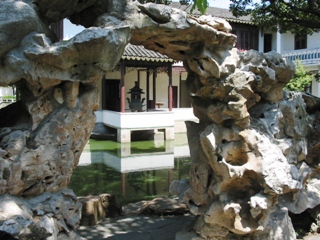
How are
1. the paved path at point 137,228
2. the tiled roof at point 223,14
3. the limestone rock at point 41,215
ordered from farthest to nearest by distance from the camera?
the tiled roof at point 223,14
the paved path at point 137,228
the limestone rock at point 41,215

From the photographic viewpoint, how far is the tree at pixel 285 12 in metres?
6.52

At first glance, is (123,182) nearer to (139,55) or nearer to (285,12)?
(285,12)

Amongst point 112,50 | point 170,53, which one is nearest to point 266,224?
point 170,53

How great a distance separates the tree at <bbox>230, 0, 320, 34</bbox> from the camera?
257 inches

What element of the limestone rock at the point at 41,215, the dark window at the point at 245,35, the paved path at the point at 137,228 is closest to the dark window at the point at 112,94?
the dark window at the point at 245,35

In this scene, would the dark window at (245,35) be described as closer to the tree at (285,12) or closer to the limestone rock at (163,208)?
the tree at (285,12)

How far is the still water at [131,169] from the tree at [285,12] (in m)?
4.11

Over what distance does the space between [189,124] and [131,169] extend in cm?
595

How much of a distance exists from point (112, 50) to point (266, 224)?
2360mm

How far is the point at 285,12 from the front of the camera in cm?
702

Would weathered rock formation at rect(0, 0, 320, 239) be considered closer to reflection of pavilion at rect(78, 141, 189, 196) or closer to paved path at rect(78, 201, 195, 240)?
paved path at rect(78, 201, 195, 240)

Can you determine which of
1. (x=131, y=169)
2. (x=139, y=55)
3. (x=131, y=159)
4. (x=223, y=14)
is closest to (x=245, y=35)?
(x=223, y=14)

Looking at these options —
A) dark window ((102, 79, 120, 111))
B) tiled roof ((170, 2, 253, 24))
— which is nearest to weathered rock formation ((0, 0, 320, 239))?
dark window ((102, 79, 120, 111))

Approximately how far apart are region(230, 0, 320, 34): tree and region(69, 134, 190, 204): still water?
13.5ft
